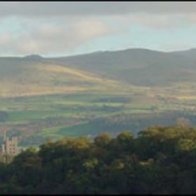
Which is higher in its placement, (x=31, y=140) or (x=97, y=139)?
(x=31, y=140)

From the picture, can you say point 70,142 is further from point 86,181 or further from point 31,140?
point 31,140

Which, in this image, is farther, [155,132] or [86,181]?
[155,132]

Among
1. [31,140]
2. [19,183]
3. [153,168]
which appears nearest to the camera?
[153,168]

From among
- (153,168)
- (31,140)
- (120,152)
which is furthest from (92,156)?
(31,140)

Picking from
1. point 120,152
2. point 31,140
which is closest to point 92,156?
point 120,152

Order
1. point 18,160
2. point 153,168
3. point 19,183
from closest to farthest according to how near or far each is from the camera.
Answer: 1. point 153,168
2. point 19,183
3. point 18,160

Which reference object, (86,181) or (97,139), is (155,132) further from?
(86,181)
